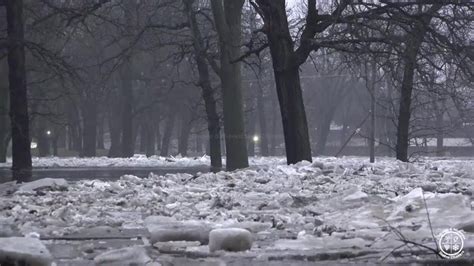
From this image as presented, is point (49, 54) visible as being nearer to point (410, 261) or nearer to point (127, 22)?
point (127, 22)

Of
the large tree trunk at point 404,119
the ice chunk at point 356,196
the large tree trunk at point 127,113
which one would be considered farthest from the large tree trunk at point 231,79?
the large tree trunk at point 127,113

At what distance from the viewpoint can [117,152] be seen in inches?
2188

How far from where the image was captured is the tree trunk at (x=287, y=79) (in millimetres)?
17109

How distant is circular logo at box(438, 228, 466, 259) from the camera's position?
591 cm

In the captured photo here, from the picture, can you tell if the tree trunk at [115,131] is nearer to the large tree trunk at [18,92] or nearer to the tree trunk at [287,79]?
the large tree trunk at [18,92]

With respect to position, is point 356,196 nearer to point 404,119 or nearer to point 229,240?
point 229,240

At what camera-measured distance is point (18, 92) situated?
23.4 metres

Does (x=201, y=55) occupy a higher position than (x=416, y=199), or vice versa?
(x=201, y=55)

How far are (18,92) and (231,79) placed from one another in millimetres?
7257

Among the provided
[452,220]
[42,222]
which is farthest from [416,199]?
[42,222]

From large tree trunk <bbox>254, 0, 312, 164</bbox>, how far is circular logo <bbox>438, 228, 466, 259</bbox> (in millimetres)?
10806

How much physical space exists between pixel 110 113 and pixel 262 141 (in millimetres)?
13301

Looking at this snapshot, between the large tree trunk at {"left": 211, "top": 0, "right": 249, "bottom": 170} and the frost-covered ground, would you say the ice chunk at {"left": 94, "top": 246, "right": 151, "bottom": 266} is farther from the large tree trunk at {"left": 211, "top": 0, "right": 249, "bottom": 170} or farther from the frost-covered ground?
the large tree trunk at {"left": 211, "top": 0, "right": 249, "bottom": 170}

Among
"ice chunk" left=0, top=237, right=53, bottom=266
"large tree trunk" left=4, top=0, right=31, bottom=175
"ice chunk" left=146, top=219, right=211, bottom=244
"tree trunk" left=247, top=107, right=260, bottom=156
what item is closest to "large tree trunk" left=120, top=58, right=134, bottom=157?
"tree trunk" left=247, top=107, right=260, bottom=156
